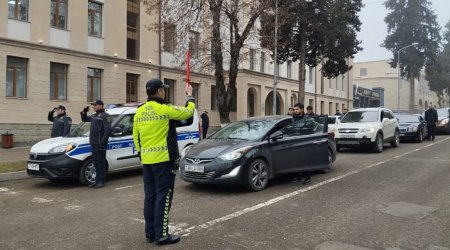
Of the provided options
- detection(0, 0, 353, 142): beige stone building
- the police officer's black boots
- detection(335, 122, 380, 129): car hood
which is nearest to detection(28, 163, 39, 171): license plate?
the police officer's black boots

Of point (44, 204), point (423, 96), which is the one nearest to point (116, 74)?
point (44, 204)

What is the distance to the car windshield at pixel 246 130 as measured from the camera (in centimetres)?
880

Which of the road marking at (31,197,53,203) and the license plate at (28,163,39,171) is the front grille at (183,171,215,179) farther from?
the license plate at (28,163,39,171)

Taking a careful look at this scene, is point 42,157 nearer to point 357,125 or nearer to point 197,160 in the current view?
point 197,160

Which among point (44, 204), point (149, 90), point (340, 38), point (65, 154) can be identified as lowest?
point (44, 204)

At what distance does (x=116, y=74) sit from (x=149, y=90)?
20.8 m

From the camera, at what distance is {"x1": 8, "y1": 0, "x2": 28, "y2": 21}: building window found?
20203 mm

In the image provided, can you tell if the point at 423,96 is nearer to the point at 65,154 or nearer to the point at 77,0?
the point at 77,0

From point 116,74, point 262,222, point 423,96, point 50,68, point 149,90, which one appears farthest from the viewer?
point 423,96

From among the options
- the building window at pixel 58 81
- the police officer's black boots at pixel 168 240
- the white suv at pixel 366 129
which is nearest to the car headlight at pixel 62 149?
the police officer's black boots at pixel 168 240

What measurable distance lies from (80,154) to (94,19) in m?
16.8

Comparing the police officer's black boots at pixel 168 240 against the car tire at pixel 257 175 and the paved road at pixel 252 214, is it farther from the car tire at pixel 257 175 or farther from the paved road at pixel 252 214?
the car tire at pixel 257 175

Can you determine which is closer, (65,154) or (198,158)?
(198,158)

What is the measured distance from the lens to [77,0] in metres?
23.0
